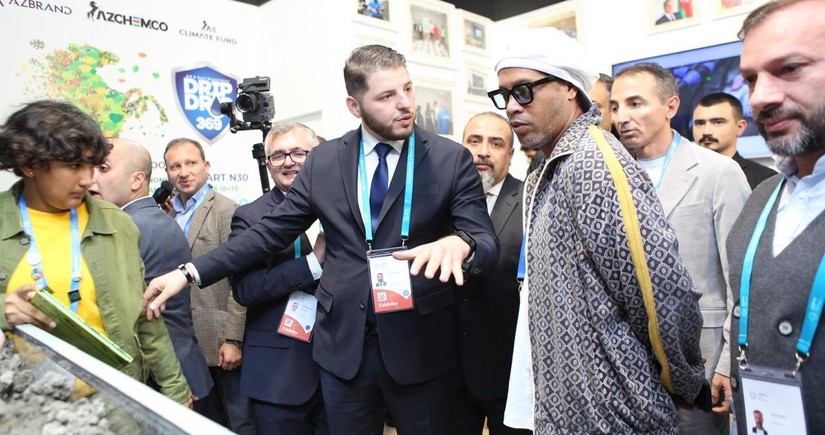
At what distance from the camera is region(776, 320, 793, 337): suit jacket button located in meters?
0.96

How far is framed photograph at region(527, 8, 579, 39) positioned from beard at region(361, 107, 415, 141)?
3.93m

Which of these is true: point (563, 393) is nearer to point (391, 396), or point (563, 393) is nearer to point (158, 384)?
point (391, 396)

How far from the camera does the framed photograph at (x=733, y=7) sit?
13.9 ft

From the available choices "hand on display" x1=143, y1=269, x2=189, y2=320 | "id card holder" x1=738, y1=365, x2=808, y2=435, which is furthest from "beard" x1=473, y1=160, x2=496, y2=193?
"id card holder" x1=738, y1=365, x2=808, y2=435

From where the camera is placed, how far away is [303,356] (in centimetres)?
200

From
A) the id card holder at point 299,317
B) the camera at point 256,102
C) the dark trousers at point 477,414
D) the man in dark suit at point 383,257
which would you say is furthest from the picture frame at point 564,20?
the id card holder at point 299,317

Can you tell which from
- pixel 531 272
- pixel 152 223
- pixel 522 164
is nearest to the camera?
pixel 531 272

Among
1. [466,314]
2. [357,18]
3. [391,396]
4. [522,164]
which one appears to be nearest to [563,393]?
[391,396]

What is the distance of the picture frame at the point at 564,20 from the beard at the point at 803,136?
4500 mm

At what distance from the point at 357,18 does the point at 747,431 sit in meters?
3.94

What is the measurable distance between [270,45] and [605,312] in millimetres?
4173

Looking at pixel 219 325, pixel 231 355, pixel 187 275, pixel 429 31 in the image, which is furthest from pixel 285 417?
pixel 429 31

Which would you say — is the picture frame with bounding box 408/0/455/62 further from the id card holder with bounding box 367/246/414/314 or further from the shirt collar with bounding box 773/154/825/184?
the shirt collar with bounding box 773/154/825/184

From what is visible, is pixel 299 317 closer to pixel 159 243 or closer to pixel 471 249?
pixel 159 243
